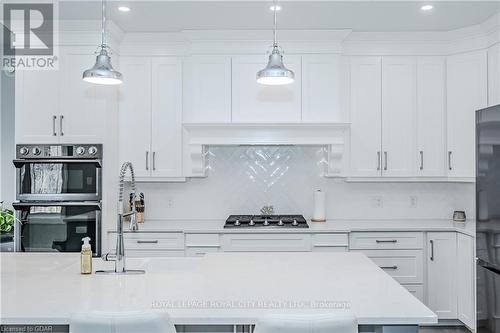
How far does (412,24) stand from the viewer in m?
3.86

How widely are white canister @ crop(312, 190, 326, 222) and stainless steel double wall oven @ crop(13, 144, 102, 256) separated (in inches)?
79.5

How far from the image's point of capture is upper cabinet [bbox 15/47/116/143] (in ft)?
12.3

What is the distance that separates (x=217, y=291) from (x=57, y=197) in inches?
93.6

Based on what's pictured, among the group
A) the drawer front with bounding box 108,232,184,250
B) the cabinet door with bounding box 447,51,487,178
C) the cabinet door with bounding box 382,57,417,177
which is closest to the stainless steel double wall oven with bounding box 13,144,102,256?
the drawer front with bounding box 108,232,184,250

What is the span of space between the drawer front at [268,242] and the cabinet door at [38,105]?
1808mm

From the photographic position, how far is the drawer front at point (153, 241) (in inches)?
148

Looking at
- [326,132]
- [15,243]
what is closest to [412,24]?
[326,132]

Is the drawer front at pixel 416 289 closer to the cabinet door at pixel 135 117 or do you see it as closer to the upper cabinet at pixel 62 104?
the cabinet door at pixel 135 117

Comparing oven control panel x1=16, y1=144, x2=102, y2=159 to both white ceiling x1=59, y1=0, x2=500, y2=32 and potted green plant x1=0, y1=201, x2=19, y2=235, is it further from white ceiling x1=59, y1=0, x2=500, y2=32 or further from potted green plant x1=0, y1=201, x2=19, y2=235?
white ceiling x1=59, y1=0, x2=500, y2=32

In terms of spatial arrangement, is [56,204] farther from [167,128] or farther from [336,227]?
[336,227]

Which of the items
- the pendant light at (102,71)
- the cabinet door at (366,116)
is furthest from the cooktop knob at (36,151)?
the cabinet door at (366,116)

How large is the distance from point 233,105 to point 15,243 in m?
2.26

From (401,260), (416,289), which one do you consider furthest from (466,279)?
(401,260)

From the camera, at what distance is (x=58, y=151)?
145 inches
